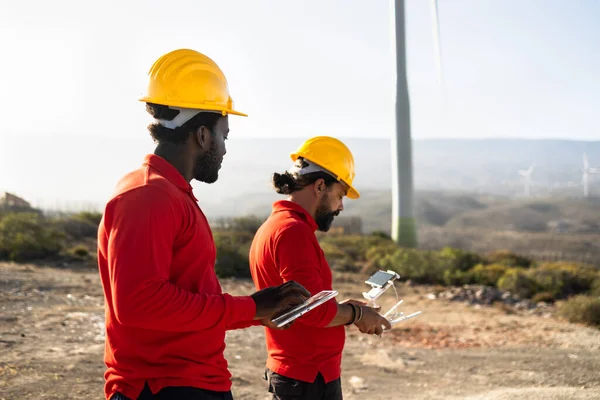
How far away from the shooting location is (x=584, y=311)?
11.8 metres

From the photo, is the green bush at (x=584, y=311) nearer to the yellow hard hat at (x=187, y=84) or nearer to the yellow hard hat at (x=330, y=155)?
the yellow hard hat at (x=330, y=155)

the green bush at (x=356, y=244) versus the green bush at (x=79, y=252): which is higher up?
the green bush at (x=79, y=252)

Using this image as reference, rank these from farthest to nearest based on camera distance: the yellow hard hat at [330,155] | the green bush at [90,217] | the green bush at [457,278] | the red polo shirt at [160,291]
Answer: the green bush at [90,217], the green bush at [457,278], the yellow hard hat at [330,155], the red polo shirt at [160,291]

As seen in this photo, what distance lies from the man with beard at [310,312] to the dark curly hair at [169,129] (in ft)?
2.84

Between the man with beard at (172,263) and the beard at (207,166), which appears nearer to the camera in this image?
the man with beard at (172,263)

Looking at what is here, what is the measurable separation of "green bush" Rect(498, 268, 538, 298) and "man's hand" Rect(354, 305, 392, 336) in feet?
40.1

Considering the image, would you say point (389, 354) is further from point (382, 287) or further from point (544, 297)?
point (544, 297)

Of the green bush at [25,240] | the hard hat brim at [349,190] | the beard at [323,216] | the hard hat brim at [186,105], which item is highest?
the hard hat brim at [186,105]

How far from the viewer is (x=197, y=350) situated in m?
2.25

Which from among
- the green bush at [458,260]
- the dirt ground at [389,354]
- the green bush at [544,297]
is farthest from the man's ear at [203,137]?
the green bush at [458,260]

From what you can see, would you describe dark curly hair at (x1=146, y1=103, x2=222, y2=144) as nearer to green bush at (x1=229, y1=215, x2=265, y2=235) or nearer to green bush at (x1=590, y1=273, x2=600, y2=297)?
green bush at (x1=590, y1=273, x2=600, y2=297)

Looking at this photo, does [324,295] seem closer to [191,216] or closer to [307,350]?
[191,216]

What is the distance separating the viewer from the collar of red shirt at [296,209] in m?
3.33

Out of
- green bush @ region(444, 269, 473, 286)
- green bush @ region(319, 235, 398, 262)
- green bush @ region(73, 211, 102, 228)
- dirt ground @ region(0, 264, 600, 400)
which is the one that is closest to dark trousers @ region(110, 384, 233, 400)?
dirt ground @ region(0, 264, 600, 400)
